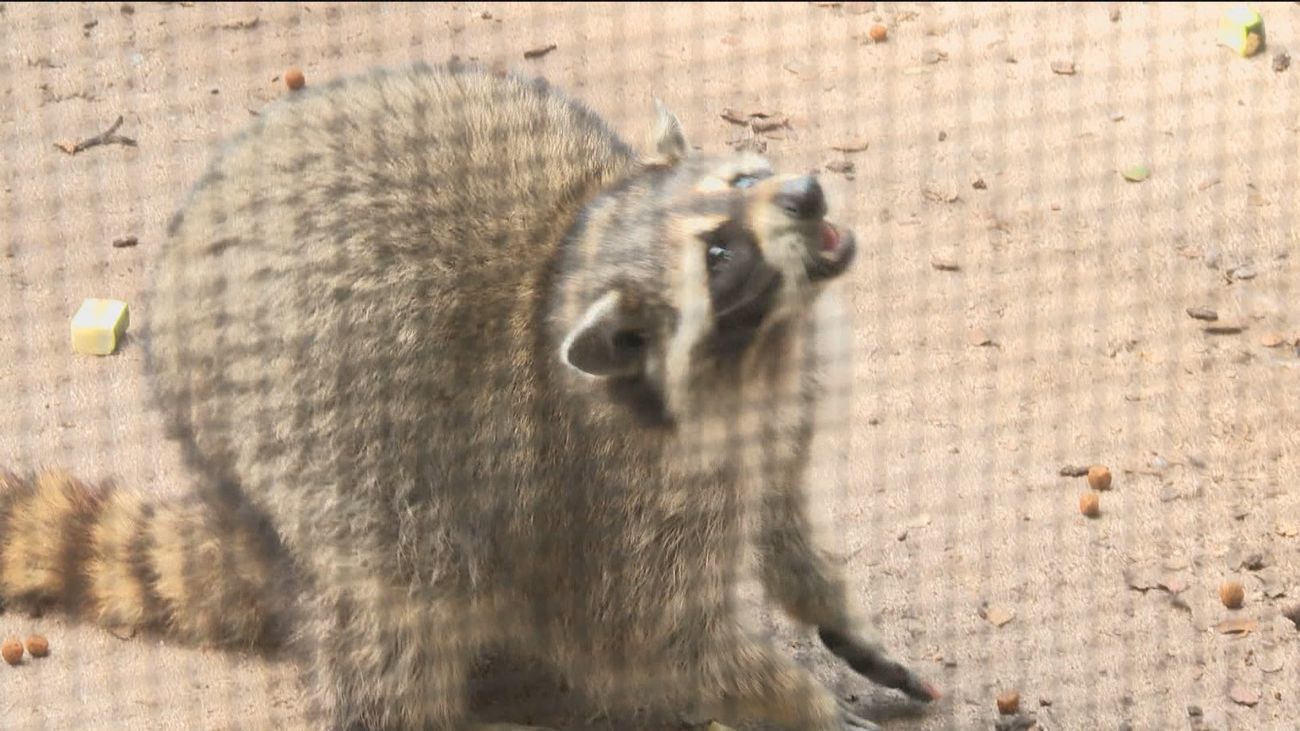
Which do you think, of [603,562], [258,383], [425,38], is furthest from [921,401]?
[425,38]

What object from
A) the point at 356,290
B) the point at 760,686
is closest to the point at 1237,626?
the point at 760,686

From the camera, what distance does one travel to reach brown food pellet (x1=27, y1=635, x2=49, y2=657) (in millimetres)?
3436

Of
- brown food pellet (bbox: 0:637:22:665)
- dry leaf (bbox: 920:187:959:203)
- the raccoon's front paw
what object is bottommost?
the raccoon's front paw

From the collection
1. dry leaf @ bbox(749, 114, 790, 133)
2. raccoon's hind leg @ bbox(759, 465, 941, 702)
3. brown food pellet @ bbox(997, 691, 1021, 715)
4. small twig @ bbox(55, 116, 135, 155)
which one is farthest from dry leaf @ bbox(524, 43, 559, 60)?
brown food pellet @ bbox(997, 691, 1021, 715)

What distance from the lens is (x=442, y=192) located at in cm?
321

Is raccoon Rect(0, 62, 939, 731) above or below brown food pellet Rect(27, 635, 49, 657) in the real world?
above

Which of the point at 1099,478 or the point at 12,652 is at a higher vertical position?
the point at 1099,478

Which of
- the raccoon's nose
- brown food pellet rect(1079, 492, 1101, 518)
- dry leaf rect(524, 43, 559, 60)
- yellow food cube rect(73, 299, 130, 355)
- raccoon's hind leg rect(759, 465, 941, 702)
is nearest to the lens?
the raccoon's nose

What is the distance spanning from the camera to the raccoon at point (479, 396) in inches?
122

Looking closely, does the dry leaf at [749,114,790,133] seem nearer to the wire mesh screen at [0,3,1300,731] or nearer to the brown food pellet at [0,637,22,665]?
the wire mesh screen at [0,3,1300,731]

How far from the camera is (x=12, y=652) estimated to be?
134 inches

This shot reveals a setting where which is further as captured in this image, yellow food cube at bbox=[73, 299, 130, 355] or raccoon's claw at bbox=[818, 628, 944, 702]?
yellow food cube at bbox=[73, 299, 130, 355]

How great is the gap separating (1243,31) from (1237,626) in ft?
7.72

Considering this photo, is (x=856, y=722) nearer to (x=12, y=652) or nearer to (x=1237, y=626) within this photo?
(x=1237, y=626)
